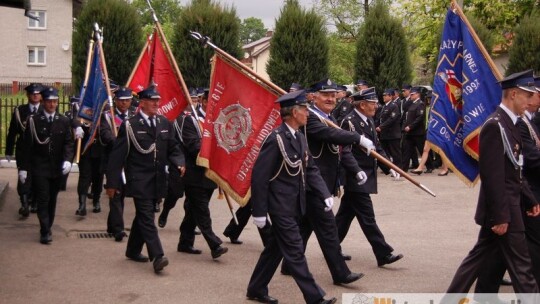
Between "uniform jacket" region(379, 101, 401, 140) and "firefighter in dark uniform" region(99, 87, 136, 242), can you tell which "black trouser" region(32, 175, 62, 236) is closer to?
"firefighter in dark uniform" region(99, 87, 136, 242)

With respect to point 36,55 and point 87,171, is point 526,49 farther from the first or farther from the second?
point 36,55

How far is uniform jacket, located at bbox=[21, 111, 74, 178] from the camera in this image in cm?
1051

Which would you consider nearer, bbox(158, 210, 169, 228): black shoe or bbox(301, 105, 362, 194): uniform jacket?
bbox(301, 105, 362, 194): uniform jacket

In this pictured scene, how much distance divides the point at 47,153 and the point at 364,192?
4133 mm

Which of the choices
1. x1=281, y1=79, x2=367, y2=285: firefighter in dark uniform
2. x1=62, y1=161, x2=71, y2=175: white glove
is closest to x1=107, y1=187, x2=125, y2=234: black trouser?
x1=62, y1=161, x2=71, y2=175: white glove

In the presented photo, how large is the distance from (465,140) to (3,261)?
207 inches

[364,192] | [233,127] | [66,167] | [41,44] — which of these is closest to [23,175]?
[66,167]

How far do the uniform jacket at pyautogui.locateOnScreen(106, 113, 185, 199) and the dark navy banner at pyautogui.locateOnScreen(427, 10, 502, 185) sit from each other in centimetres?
297

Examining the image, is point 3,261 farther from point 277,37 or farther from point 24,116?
point 277,37

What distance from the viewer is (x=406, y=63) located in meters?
21.9

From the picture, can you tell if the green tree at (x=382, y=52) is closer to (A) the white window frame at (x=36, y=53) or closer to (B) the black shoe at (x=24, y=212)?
(B) the black shoe at (x=24, y=212)

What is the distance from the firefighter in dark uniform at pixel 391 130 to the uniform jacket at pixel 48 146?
9.32 meters

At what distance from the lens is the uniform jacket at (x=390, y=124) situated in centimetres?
1867

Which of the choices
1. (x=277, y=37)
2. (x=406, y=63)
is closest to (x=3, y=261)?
(x=277, y=37)
